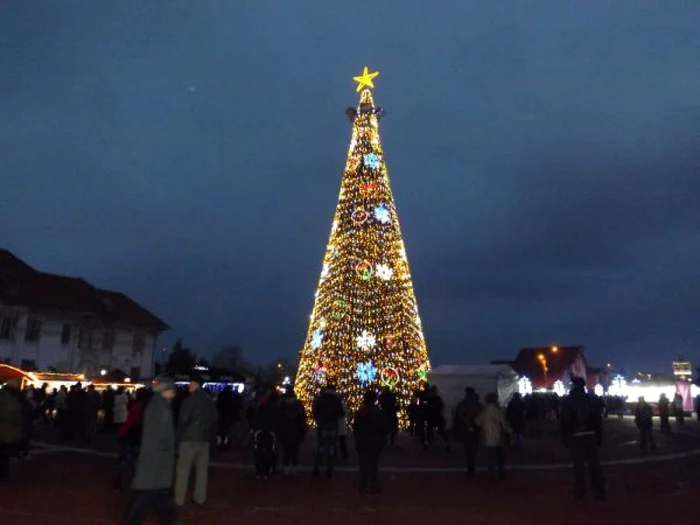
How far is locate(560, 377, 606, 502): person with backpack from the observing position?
8.73 m

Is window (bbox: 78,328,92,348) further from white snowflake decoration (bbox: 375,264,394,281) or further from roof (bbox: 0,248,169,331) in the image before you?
white snowflake decoration (bbox: 375,264,394,281)

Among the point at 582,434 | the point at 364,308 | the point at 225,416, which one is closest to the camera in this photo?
the point at 582,434

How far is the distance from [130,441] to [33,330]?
32.8 m

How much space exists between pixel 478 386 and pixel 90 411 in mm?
12213

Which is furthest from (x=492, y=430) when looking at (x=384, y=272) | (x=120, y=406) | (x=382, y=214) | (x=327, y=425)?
(x=382, y=214)

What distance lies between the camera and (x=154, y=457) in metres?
5.37

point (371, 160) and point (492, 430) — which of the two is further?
point (371, 160)

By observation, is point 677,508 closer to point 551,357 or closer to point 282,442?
point 282,442

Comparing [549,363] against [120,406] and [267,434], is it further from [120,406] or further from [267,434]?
[267,434]

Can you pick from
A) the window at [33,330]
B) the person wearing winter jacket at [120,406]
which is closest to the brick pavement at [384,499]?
the person wearing winter jacket at [120,406]

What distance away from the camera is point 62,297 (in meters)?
40.0

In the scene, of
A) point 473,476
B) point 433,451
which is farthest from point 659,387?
point 473,476

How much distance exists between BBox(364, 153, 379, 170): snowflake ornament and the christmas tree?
4 centimetres

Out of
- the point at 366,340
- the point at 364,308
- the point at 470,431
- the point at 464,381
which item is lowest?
the point at 470,431
